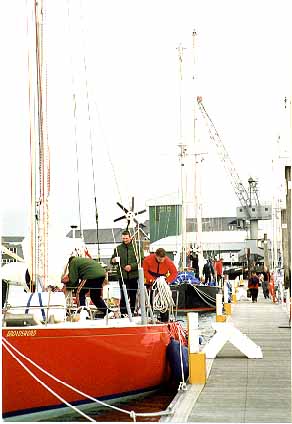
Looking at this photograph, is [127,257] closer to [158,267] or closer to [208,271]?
→ [158,267]

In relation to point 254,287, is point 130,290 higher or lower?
higher

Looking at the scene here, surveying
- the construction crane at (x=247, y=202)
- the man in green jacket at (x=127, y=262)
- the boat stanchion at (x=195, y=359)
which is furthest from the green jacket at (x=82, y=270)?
the construction crane at (x=247, y=202)

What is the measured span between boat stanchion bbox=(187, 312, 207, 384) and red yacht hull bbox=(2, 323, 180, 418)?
536 millimetres

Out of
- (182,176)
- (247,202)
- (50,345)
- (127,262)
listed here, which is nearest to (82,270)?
(127,262)

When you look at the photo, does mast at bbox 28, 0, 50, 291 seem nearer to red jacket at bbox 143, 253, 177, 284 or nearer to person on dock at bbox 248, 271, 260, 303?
red jacket at bbox 143, 253, 177, 284

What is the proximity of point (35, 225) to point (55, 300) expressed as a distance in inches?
33.0

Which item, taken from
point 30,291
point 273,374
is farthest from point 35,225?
point 273,374

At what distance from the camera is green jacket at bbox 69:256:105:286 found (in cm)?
988

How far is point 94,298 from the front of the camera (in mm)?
10148

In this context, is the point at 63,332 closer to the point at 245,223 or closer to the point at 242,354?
the point at 242,354

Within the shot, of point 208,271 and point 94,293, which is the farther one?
point 208,271

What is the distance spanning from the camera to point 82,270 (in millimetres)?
10023

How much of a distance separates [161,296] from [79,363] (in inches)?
100

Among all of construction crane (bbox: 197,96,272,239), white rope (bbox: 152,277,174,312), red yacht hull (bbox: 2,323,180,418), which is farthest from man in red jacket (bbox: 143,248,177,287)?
construction crane (bbox: 197,96,272,239)
